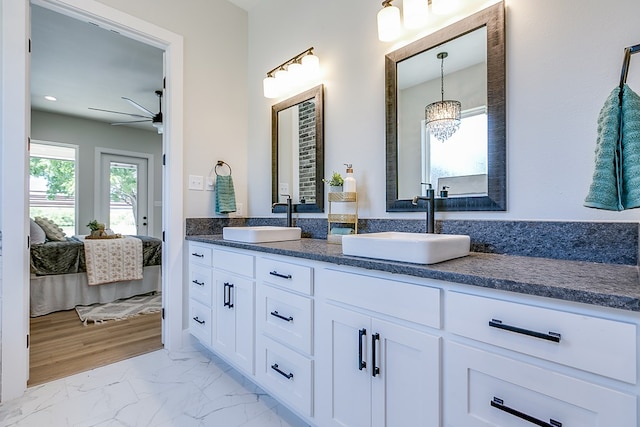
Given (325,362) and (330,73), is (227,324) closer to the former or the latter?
(325,362)

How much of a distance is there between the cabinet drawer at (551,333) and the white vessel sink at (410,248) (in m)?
0.15

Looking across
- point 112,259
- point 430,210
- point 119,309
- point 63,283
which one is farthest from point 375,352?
point 63,283

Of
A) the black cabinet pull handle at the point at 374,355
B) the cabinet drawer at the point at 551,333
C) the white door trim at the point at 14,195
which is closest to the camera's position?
the cabinet drawer at the point at 551,333

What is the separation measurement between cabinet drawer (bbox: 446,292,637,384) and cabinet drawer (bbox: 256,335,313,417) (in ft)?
2.39

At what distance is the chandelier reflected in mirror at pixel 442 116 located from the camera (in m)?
1.46

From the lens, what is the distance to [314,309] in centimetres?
131

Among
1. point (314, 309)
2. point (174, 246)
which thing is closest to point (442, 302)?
point (314, 309)

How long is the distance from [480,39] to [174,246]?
2.23 m

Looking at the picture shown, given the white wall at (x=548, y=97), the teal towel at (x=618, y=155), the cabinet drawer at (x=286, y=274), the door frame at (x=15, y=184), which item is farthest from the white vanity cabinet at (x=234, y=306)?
the teal towel at (x=618, y=155)

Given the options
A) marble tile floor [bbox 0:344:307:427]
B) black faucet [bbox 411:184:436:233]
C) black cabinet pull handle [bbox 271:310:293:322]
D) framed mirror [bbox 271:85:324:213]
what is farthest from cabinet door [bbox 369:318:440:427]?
framed mirror [bbox 271:85:324:213]

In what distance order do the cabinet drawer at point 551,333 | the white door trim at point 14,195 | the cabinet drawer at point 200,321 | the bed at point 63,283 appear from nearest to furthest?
the cabinet drawer at point 551,333, the white door trim at point 14,195, the cabinet drawer at point 200,321, the bed at point 63,283

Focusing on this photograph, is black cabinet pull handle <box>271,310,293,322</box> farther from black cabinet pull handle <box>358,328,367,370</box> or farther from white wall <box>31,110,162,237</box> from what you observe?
white wall <box>31,110,162,237</box>

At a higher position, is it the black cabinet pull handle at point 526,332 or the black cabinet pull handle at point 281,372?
the black cabinet pull handle at point 526,332

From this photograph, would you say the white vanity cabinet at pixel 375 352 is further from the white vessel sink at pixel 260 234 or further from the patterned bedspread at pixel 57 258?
the patterned bedspread at pixel 57 258
